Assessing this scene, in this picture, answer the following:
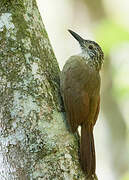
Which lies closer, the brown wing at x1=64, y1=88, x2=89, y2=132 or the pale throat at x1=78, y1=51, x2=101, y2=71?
the brown wing at x1=64, y1=88, x2=89, y2=132

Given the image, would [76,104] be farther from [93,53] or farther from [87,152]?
[93,53]

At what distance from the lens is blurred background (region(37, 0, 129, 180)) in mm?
5188

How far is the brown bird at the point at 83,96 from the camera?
320 centimetres

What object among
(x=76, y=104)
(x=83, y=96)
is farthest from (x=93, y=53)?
(x=76, y=104)

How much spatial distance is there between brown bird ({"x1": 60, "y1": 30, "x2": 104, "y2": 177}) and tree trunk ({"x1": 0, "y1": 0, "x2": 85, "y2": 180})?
0.61 feet

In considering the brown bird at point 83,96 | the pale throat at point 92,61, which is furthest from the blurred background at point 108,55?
the brown bird at point 83,96

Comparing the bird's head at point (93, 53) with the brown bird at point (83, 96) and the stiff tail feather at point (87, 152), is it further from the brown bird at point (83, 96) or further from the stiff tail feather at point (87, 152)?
the stiff tail feather at point (87, 152)

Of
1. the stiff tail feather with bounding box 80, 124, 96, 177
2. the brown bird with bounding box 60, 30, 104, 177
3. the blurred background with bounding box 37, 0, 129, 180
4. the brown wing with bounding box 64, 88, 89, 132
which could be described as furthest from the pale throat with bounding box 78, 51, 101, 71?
the blurred background with bounding box 37, 0, 129, 180

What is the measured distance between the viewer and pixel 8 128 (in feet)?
8.91

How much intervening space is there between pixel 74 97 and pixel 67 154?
2.92 ft

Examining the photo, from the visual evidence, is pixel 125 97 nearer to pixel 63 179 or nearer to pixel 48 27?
pixel 63 179

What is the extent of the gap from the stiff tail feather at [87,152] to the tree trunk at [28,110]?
5 cm

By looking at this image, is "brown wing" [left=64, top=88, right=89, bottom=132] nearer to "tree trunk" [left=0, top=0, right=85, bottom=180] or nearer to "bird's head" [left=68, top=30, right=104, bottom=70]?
"tree trunk" [left=0, top=0, right=85, bottom=180]

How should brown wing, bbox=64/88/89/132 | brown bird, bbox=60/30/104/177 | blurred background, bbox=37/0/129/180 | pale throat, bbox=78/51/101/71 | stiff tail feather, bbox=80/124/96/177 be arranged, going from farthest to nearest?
blurred background, bbox=37/0/129/180 → pale throat, bbox=78/51/101/71 → brown wing, bbox=64/88/89/132 → brown bird, bbox=60/30/104/177 → stiff tail feather, bbox=80/124/96/177
